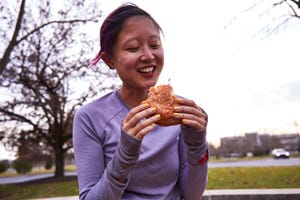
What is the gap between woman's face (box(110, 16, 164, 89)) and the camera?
1.63 m

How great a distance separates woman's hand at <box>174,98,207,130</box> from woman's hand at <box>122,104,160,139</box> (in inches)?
4.4

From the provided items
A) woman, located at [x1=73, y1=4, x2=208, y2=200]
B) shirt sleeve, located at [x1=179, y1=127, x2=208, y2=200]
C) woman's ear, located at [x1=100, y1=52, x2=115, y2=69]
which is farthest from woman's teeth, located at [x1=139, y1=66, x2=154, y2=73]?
shirt sleeve, located at [x1=179, y1=127, x2=208, y2=200]

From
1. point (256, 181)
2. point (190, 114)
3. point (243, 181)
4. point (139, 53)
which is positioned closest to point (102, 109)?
point (139, 53)

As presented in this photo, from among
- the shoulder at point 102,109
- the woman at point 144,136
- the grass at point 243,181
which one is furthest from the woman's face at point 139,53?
the grass at point 243,181

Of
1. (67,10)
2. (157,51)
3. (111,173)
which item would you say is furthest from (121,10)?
(67,10)

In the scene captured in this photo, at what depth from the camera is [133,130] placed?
1.38m

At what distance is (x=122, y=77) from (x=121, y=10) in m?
0.38

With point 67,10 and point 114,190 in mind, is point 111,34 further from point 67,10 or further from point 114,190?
point 67,10

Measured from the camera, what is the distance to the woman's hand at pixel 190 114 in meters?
1.46

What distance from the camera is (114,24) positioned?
175 cm

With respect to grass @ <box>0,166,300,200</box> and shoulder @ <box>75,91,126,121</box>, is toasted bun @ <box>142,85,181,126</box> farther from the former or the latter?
grass @ <box>0,166,300,200</box>

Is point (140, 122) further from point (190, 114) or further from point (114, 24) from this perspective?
point (114, 24)

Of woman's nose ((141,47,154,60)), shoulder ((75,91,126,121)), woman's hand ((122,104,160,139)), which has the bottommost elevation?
woman's hand ((122,104,160,139))

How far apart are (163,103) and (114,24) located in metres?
0.53
